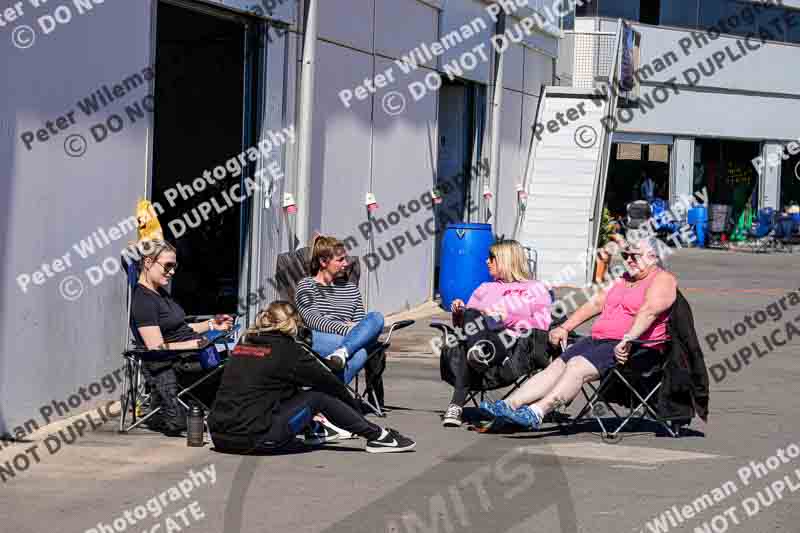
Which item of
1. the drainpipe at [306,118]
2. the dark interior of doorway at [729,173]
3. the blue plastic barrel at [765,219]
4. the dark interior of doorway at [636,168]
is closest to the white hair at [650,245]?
the drainpipe at [306,118]

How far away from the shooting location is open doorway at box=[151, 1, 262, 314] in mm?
13789

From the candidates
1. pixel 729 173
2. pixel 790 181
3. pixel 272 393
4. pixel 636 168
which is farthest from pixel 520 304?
pixel 790 181

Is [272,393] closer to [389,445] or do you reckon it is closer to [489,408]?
[389,445]

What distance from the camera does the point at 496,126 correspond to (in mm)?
20016

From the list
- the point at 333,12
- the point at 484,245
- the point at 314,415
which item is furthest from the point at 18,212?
the point at 484,245

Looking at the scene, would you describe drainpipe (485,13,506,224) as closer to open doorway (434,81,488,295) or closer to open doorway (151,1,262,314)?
open doorway (434,81,488,295)

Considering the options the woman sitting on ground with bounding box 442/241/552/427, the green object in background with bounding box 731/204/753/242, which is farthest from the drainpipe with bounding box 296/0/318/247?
the green object in background with bounding box 731/204/753/242

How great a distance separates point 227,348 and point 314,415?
138 centimetres

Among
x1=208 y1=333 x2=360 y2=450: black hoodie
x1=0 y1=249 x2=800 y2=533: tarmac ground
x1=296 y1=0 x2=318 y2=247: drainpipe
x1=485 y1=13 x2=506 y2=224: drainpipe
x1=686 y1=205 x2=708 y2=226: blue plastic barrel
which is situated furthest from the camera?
x1=686 y1=205 x2=708 y2=226: blue plastic barrel

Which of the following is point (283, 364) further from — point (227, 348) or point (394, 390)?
point (394, 390)

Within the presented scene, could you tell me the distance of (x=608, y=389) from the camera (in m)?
8.80

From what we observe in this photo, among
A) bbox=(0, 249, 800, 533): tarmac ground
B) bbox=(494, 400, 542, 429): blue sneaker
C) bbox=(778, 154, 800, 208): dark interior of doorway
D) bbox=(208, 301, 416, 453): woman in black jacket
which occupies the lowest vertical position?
bbox=(0, 249, 800, 533): tarmac ground

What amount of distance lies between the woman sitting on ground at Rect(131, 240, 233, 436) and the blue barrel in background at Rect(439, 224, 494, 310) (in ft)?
25.4

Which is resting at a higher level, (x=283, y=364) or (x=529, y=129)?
(x=529, y=129)
